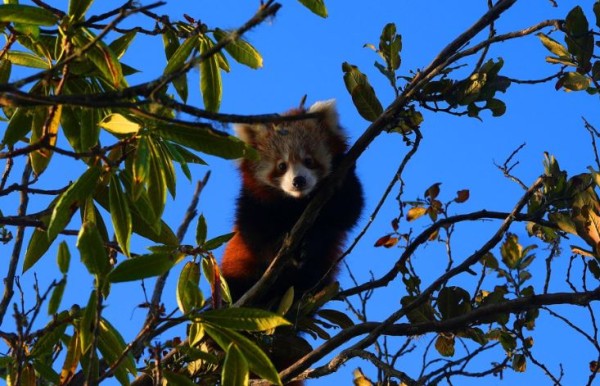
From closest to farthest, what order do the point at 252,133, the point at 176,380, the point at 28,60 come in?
the point at 176,380
the point at 28,60
the point at 252,133

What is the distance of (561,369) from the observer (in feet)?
12.3

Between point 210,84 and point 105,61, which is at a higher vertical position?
point 210,84

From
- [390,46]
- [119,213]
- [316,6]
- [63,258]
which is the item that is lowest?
[63,258]

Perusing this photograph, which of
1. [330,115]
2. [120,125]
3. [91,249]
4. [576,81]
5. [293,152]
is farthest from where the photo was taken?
[330,115]

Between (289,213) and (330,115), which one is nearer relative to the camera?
(289,213)

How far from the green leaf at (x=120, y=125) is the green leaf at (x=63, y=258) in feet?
1.14

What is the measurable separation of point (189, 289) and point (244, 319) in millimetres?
348

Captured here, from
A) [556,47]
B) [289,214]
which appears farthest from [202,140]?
[289,214]

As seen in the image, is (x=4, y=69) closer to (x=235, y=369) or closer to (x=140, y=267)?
(x=140, y=267)

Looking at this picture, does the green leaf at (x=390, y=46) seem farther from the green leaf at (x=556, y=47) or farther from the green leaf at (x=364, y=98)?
the green leaf at (x=556, y=47)

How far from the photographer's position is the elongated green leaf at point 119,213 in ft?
8.23

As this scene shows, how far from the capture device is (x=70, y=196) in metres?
2.42

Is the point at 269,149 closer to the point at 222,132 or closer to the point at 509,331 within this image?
Answer: the point at 509,331

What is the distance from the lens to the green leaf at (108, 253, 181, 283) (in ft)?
7.85
